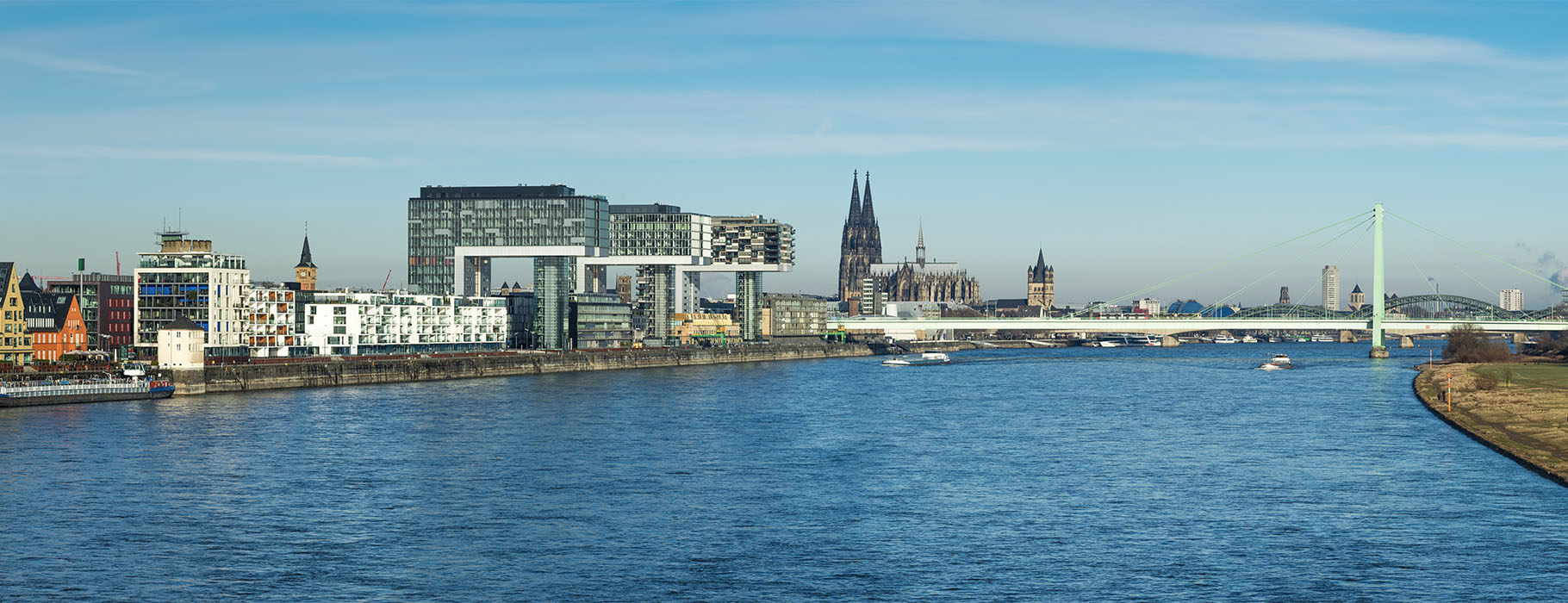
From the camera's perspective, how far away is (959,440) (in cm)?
7006

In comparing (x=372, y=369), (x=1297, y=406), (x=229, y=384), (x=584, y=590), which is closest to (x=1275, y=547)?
(x=584, y=590)

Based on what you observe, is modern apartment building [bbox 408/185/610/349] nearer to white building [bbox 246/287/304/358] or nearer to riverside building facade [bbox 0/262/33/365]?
white building [bbox 246/287/304/358]

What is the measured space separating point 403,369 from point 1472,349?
112 meters

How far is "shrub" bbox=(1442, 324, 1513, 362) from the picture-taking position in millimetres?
157250

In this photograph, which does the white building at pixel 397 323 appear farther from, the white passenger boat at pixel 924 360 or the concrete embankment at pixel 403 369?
the white passenger boat at pixel 924 360

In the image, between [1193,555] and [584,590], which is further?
[1193,555]

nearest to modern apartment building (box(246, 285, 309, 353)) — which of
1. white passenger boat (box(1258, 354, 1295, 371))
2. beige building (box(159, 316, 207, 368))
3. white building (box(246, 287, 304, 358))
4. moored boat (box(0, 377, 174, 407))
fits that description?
white building (box(246, 287, 304, 358))

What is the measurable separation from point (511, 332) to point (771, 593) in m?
155

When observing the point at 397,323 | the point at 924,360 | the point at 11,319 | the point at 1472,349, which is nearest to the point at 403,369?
the point at 397,323

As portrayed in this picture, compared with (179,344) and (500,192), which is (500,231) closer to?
(500,192)

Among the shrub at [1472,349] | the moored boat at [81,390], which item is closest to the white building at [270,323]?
the moored boat at [81,390]

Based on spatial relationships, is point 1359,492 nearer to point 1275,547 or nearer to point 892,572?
point 1275,547

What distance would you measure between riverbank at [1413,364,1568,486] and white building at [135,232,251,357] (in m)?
94.2

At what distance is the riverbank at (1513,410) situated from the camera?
195ft
